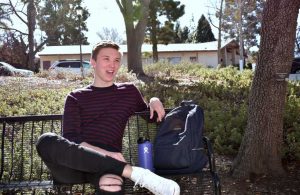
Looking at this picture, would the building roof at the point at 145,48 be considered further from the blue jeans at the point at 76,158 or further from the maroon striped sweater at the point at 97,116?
the blue jeans at the point at 76,158

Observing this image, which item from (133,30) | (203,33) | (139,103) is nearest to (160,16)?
(133,30)

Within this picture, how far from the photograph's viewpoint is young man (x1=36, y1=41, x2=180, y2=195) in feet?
10.8

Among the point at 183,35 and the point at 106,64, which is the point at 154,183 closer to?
the point at 106,64

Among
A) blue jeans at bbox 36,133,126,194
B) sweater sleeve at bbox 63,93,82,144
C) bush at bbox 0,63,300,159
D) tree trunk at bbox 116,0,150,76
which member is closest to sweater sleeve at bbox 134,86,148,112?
sweater sleeve at bbox 63,93,82,144

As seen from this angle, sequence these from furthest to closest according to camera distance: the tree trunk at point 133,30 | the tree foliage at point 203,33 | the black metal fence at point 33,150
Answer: the tree foliage at point 203,33 → the tree trunk at point 133,30 → the black metal fence at point 33,150

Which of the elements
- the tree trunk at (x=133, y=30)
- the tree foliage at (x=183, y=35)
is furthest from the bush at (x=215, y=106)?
the tree foliage at (x=183, y=35)

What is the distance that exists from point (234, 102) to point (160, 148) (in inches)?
225

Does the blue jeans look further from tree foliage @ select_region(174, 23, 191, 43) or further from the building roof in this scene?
tree foliage @ select_region(174, 23, 191, 43)

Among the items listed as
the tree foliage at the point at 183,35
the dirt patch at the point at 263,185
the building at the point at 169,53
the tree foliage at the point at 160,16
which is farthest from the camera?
the tree foliage at the point at 183,35

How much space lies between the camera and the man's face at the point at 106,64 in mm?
3990

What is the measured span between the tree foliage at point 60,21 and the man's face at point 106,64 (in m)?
38.2

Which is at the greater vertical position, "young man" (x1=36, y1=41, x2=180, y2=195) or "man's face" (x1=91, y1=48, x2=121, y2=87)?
"man's face" (x1=91, y1=48, x2=121, y2=87)

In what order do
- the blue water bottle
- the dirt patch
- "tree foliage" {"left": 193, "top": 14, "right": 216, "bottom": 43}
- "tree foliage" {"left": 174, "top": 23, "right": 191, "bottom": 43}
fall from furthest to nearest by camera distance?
"tree foliage" {"left": 174, "top": 23, "right": 191, "bottom": 43}
"tree foliage" {"left": 193, "top": 14, "right": 216, "bottom": 43}
the dirt patch
the blue water bottle

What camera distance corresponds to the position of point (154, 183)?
330 cm
